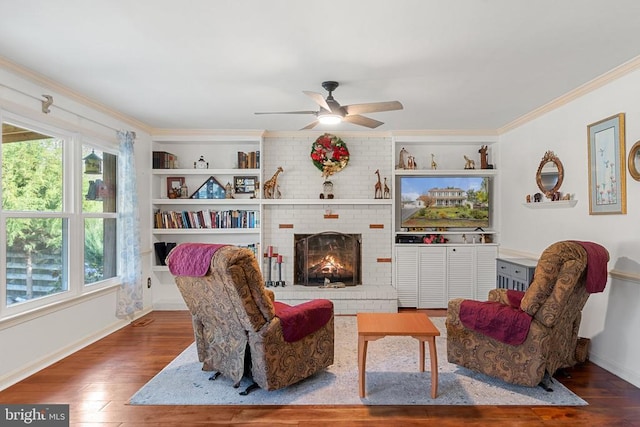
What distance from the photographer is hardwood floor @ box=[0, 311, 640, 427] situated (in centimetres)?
251

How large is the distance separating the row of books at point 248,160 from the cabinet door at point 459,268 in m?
3.02

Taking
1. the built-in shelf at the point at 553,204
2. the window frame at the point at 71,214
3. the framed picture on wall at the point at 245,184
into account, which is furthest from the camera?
the framed picture on wall at the point at 245,184

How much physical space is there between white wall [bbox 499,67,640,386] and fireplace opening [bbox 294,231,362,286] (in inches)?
84.2

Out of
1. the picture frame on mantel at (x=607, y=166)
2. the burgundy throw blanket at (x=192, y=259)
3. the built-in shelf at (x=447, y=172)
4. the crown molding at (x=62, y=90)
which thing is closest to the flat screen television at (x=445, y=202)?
the built-in shelf at (x=447, y=172)

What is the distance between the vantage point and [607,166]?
11.0 feet

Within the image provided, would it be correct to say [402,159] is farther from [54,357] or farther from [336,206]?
[54,357]

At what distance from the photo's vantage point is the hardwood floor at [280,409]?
2.51 metres

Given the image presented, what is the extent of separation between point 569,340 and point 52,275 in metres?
4.62

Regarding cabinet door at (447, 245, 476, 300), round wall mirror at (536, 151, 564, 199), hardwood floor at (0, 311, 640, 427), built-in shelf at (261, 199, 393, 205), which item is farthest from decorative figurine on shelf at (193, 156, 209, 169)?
round wall mirror at (536, 151, 564, 199)

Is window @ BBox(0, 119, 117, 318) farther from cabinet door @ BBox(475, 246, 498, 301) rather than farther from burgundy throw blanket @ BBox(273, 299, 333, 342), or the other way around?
cabinet door @ BBox(475, 246, 498, 301)

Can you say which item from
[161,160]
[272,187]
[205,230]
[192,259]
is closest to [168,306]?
[205,230]

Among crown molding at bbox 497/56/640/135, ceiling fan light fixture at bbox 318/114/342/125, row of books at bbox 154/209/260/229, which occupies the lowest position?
row of books at bbox 154/209/260/229

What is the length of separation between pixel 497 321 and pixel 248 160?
3.89m

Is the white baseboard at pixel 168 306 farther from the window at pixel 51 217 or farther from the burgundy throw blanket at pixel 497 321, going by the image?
the burgundy throw blanket at pixel 497 321
